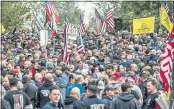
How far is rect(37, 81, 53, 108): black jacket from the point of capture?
43.8ft

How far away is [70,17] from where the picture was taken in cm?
8394

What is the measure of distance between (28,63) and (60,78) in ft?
12.8

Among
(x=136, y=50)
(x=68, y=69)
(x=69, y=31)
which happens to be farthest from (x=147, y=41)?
(x=68, y=69)

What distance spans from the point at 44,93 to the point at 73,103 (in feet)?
6.62

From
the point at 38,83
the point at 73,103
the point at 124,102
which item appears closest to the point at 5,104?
the point at 73,103

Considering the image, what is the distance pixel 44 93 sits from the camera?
44.0 ft

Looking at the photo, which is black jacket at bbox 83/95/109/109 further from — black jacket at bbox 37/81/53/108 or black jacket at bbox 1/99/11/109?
black jacket at bbox 37/81/53/108

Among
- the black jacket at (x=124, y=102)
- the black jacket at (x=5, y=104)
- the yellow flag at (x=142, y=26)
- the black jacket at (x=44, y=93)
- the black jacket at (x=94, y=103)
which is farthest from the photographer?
the yellow flag at (x=142, y=26)

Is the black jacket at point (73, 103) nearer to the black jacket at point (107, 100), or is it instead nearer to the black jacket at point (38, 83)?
Result: the black jacket at point (107, 100)

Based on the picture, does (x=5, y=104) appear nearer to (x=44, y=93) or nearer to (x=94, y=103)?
(x=94, y=103)

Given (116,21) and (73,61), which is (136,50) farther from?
(116,21)

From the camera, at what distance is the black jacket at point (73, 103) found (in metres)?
11.3

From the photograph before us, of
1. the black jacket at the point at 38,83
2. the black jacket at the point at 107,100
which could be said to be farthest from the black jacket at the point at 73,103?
the black jacket at the point at 38,83

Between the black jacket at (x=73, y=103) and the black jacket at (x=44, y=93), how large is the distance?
1.59 meters
